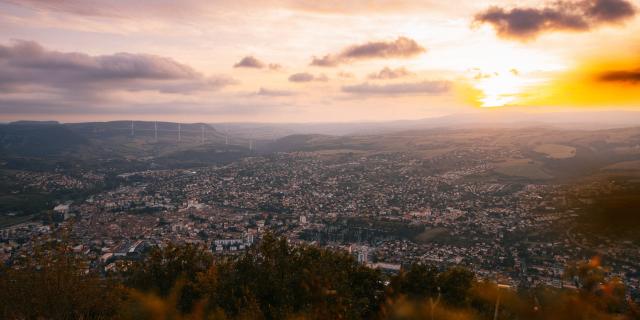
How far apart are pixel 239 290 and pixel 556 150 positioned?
82686mm

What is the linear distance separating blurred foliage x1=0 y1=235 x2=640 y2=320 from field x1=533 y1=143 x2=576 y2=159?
6799 cm

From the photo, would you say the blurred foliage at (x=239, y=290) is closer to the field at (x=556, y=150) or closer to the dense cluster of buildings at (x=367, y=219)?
the dense cluster of buildings at (x=367, y=219)

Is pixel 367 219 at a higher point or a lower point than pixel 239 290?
lower

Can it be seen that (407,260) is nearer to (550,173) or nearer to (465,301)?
(465,301)

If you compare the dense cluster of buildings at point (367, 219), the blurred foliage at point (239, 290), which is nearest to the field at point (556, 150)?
the dense cluster of buildings at point (367, 219)

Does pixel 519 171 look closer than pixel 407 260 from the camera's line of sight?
No

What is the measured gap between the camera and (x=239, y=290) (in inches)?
555

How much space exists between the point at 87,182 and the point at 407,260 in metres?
63.2

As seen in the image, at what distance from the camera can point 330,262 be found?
15.8 metres

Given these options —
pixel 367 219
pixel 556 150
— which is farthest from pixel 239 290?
pixel 556 150

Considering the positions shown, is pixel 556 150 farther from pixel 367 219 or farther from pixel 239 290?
pixel 239 290

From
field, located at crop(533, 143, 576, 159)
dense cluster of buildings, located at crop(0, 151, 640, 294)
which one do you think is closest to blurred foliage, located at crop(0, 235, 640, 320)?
dense cluster of buildings, located at crop(0, 151, 640, 294)

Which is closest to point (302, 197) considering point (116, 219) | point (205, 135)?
point (116, 219)

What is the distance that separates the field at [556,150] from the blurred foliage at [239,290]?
6799 cm
